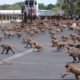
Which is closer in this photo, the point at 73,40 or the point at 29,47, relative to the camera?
the point at 29,47

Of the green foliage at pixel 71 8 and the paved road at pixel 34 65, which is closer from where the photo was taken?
the paved road at pixel 34 65

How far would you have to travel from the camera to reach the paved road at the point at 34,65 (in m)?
14.2

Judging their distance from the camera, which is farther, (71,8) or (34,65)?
(71,8)

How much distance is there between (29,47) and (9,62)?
258 inches

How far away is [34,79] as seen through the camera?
1346cm

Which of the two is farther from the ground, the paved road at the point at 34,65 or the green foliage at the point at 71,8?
the paved road at the point at 34,65

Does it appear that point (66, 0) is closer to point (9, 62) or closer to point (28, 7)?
point (28, 7)

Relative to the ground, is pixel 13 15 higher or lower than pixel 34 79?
lower

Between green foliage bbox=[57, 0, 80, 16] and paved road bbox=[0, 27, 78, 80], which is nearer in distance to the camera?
paved road bbox=[0, 27, 78, 80]

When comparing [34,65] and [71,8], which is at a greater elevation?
[34,65]

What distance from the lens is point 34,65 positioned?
1700 centimetres

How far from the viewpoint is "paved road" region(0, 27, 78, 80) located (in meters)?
14.2

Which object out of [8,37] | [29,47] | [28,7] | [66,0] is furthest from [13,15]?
[29,47]

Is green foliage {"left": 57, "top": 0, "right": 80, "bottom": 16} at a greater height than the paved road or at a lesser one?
lesser
